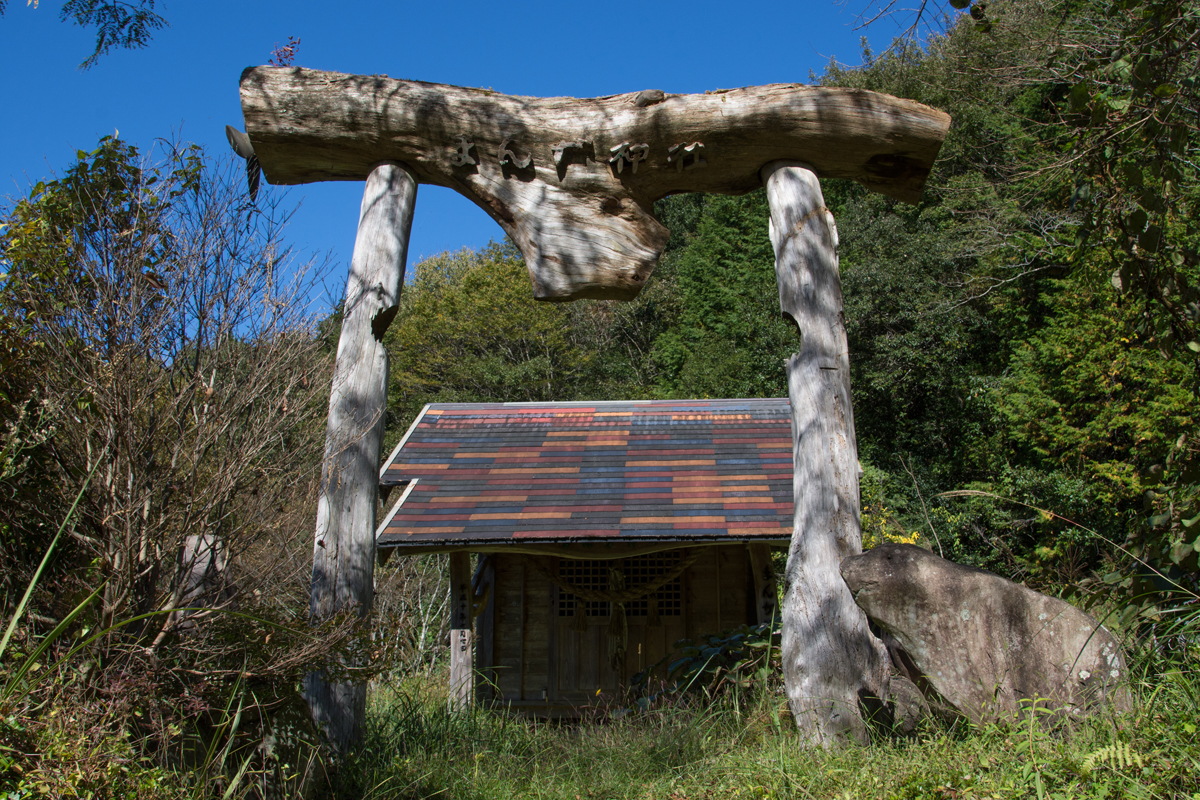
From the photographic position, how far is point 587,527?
25.8 feet

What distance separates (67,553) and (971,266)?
71.4 feet

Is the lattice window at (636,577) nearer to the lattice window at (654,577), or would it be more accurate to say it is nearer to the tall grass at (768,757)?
the lattice window at (654,577)

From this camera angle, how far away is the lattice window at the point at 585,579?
1023 centimetres

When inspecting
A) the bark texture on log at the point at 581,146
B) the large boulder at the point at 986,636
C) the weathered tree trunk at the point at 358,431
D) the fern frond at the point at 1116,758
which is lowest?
the fern frond at the point at 1116,758

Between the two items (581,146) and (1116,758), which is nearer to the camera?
(1116,758)

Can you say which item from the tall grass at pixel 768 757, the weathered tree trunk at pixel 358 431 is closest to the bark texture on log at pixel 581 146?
the weathered tree trunk at pixel 358 431

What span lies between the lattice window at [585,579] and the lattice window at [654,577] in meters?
0.33

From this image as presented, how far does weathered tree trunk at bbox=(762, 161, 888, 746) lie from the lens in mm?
3711

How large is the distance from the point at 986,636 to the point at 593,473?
613 cm

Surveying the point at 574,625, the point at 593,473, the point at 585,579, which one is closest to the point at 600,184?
the point at 593,473

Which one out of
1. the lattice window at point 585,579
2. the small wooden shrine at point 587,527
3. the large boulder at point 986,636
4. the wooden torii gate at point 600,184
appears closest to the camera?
the large boulder at point 986,636

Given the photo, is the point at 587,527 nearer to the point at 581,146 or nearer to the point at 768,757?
the point at 581,146

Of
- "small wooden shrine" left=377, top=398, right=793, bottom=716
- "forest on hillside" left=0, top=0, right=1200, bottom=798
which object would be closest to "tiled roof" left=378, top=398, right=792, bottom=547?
"small wooden shrine" left=377, top=398, right=793, bottom=716

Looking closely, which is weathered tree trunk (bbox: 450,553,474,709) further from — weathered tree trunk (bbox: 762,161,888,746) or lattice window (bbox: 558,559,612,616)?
weathered tree trunk (bbox: 762,161,888,746)
